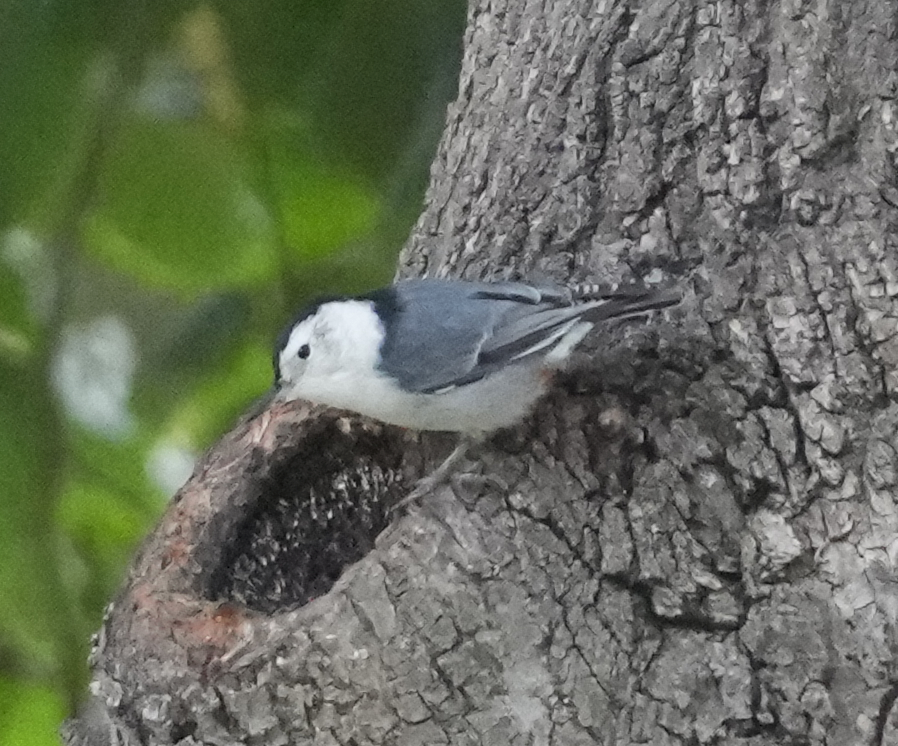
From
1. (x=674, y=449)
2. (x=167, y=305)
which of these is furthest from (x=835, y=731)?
(x=167, y=305)

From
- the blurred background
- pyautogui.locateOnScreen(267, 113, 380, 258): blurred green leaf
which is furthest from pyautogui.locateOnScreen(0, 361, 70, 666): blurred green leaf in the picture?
pyautogui.locateOnScreen(267, 113, 380, 258): blurred green leaf

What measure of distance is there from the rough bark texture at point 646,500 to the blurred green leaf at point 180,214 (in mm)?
734

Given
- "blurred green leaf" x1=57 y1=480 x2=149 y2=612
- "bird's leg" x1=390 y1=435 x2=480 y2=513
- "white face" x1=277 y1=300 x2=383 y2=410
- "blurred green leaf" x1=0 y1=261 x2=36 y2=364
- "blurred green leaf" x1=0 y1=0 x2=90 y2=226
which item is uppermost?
"blurred green leaf" x1=0 y1=0 x2=90 y2=226

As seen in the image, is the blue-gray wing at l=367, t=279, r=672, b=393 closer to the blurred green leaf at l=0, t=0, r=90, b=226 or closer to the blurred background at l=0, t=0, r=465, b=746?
the blurred background at l=0, t=0, r=465, b=746

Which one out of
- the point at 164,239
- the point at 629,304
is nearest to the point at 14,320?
the point at 164,239

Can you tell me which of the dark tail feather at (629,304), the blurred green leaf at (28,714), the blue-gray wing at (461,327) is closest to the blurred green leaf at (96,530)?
the blurred green leaf at (28,714)

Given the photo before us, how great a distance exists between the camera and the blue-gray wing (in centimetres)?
100

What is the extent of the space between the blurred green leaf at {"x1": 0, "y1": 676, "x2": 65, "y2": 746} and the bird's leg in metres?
1.04

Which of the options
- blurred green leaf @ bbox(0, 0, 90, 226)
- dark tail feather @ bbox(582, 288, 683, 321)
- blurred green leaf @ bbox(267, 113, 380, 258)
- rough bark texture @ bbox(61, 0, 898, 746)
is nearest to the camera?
rough bark texture @ bbox(61, 0, 898, 746)

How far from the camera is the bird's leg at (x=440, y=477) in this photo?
91cm

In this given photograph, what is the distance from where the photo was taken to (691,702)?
0.88 m

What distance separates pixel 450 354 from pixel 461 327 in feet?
0.11

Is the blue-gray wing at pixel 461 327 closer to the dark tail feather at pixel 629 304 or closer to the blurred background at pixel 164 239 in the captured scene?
the dark tail feather at pixel 629 304

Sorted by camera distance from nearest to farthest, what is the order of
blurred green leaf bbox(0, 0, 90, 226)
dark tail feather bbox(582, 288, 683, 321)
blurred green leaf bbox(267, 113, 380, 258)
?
dark tail feather bbox(582, 288, 683, 321), blurred green leaf bbox(0, 0, 90, 226), blurred green leaf bbox(267, 113, 380, 258)
